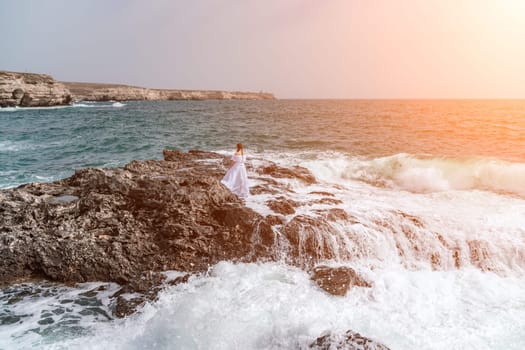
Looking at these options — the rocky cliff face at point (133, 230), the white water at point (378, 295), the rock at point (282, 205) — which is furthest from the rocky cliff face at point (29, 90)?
the white water at point (378, 295)

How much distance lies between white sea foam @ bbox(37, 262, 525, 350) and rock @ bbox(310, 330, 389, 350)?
0.35 m

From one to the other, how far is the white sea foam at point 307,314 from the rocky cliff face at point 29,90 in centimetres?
9204

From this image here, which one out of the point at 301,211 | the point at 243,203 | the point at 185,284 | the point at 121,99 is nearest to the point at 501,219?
the point at 301,211

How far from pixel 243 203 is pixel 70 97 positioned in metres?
99.0

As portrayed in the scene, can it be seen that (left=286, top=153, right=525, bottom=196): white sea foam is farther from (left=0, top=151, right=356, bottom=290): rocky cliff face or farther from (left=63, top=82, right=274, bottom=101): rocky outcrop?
(left=63, top=82, right=274, bottom=101): rocky outcrop

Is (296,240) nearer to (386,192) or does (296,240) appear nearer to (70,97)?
(386,192)

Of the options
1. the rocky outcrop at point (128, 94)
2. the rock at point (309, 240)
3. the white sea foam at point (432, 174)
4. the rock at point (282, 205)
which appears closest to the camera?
the rock at point (309, 240)

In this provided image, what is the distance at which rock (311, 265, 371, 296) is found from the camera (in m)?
6.29

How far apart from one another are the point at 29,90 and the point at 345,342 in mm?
96789

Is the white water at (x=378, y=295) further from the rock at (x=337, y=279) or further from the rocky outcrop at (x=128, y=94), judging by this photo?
the rocky outcrop at (x=128, y=94)

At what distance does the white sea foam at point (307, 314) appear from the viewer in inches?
197

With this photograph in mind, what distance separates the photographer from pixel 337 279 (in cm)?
652

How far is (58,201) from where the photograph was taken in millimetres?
8203

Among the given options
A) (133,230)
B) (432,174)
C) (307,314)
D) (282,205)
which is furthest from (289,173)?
(307,314)
